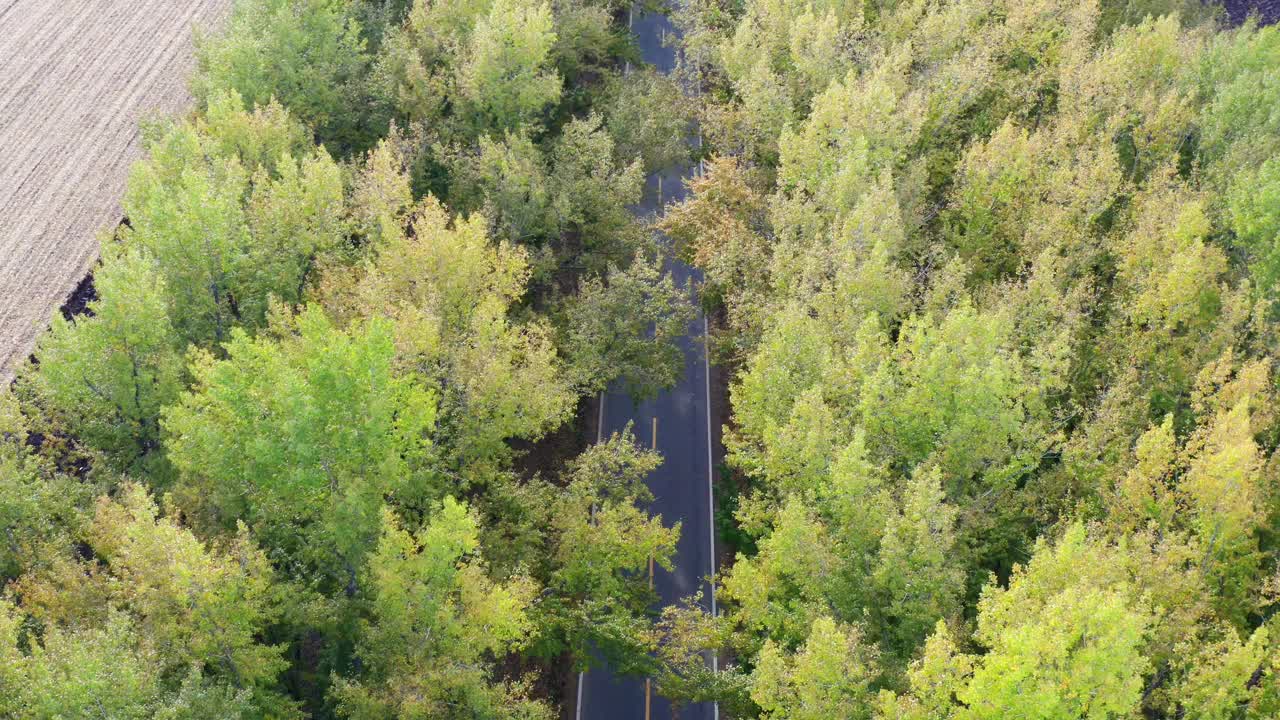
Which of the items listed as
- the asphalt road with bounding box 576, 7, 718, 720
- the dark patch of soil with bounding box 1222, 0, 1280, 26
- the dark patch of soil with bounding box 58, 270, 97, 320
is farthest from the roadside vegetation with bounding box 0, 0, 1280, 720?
the dark patch of soil with bounding box 1222, 0, 1280, 26

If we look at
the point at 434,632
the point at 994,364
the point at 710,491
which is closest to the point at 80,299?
the point at 434,632

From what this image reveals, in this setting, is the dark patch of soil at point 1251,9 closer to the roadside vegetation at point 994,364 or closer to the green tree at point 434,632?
the roadside vegetation at point 994,364

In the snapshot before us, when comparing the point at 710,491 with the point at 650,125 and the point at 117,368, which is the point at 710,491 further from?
the point at 117,368

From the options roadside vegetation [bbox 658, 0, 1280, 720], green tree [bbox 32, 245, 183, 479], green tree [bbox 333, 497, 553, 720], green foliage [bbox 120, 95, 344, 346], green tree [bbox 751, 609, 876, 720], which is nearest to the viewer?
green tree [bbox 751, 609, 876, 720]

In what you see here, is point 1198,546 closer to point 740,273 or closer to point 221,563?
point 740,273

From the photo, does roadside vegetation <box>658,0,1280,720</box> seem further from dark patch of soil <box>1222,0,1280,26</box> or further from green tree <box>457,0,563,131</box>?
dark patch of soil <box>1222,0,1280,26</box>

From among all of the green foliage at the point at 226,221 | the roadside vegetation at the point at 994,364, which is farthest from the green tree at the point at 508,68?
the green foliage at the point at 226,221
